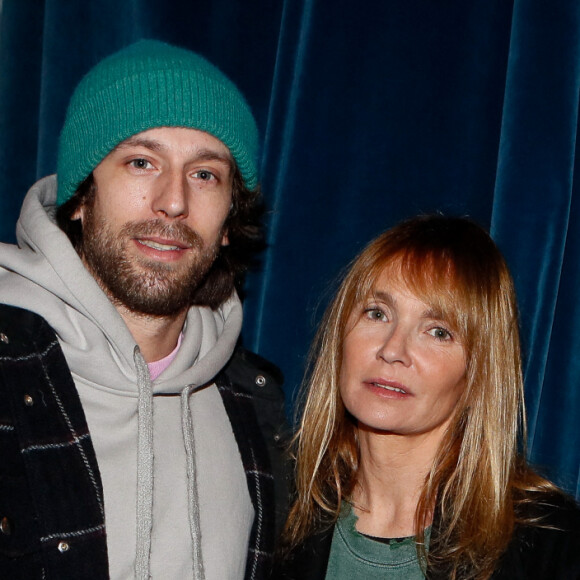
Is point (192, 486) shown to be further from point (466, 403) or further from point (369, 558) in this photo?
point (466, 403)

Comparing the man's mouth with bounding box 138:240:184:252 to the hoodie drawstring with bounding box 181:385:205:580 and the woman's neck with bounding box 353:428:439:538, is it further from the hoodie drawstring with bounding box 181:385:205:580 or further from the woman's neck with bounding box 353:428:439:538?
the woman's neck with bounding box 353:428:439:538

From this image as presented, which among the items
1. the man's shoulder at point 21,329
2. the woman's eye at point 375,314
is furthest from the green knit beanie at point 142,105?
the woman's eye at point 375,314

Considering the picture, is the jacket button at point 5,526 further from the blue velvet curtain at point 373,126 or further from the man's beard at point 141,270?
the blue velvet curtain at point 373,126

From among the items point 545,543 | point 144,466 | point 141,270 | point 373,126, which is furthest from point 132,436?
point 373,126

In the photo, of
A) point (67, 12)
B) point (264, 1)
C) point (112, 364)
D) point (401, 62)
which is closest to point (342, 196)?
point (401, 62)

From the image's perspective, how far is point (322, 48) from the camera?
1.87m

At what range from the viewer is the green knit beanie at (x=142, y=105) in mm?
1515

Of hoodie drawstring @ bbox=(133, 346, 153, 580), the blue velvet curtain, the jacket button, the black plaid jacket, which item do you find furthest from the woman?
the jacket button

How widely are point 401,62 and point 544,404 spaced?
2.56 ft

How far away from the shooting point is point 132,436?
1475 millimetres

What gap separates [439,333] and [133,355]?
1.79ft

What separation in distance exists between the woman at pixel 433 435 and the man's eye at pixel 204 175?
0.33 meters

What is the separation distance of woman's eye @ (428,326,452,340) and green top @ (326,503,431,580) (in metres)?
0.33

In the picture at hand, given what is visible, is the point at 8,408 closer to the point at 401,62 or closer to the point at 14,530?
the point at 14,530
